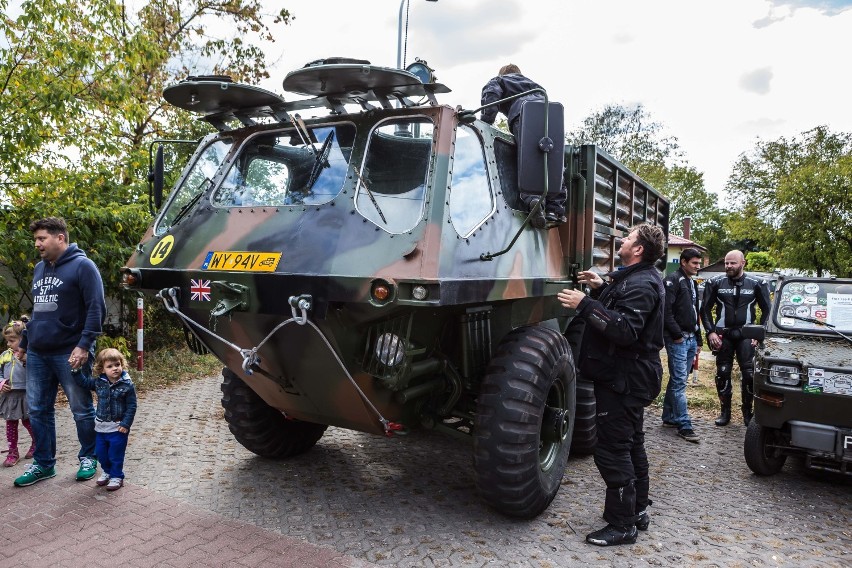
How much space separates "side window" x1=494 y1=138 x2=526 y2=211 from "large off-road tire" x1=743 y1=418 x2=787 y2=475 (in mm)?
2450

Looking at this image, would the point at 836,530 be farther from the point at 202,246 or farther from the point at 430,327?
the point at 202,246

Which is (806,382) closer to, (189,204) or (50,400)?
(189,204)

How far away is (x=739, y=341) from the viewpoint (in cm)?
647

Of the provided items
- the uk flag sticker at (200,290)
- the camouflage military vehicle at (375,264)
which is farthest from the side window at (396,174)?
the uk flag sticker at (200,290)

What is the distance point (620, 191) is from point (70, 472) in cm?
514

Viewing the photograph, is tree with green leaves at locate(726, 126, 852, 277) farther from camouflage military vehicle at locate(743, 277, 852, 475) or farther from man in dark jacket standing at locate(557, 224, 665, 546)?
man in dark jacket standing at locate(557, 224, 665, 546)

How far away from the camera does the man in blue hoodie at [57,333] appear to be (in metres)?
4.50

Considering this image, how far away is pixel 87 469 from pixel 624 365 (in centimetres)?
376

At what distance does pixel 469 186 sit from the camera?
387cm

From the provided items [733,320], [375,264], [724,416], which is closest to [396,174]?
[375,264]

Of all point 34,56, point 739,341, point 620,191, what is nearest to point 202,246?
point 620,191

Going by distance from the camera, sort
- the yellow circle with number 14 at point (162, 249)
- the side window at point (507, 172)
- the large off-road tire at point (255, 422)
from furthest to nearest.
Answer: the large off-road tire at point (255, 422), the side window at point (507, 172), the yellow circle with number 14 at point (162, 249)

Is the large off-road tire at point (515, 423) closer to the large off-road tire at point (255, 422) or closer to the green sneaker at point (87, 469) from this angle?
the large off-road tire at point (255, 422)

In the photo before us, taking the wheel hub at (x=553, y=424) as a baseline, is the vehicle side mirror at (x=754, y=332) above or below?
above
